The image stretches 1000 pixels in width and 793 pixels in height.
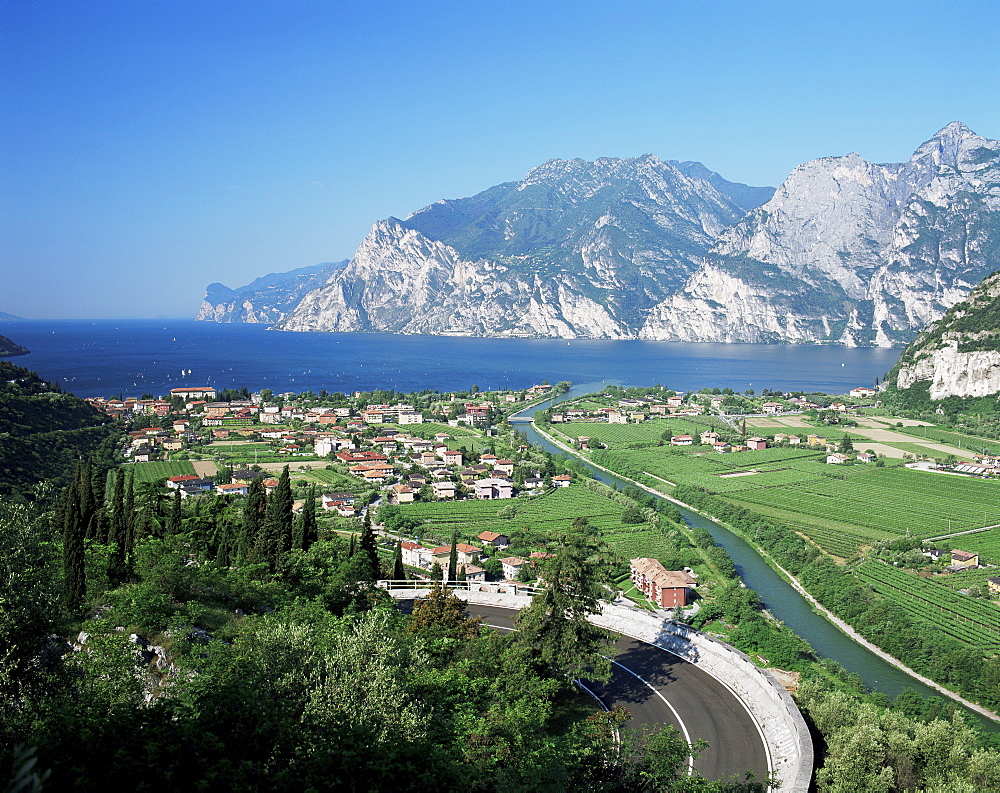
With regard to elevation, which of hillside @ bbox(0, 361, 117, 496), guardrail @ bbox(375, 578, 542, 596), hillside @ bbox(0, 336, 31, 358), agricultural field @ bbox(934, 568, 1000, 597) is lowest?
agricultural field @ bbox(934, 568, 1000, 597)

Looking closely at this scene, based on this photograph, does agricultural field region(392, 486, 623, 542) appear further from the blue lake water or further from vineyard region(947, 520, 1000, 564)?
the blue lake water

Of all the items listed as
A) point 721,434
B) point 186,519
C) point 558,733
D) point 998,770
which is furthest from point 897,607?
point 721,434

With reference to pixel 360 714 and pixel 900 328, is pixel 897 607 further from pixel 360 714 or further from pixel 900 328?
pixel 900 328

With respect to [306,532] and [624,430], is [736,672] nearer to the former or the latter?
[306,532]

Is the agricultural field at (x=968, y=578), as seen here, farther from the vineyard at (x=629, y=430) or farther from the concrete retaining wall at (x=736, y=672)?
the vineyard at (x=629, y=430)

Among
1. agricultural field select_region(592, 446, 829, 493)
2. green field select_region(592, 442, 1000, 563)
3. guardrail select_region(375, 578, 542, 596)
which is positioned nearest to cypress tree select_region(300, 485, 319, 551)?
guardrail select_region(375, 578, 542, 596)

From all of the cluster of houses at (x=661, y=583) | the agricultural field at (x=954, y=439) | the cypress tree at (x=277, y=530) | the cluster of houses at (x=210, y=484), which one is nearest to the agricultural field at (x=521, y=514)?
the cluster of houses at (x=661, y=583)

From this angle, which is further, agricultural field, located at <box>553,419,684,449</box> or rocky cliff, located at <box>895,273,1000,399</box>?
rocky cliff, located at <box>895,273,1000,399</box>
